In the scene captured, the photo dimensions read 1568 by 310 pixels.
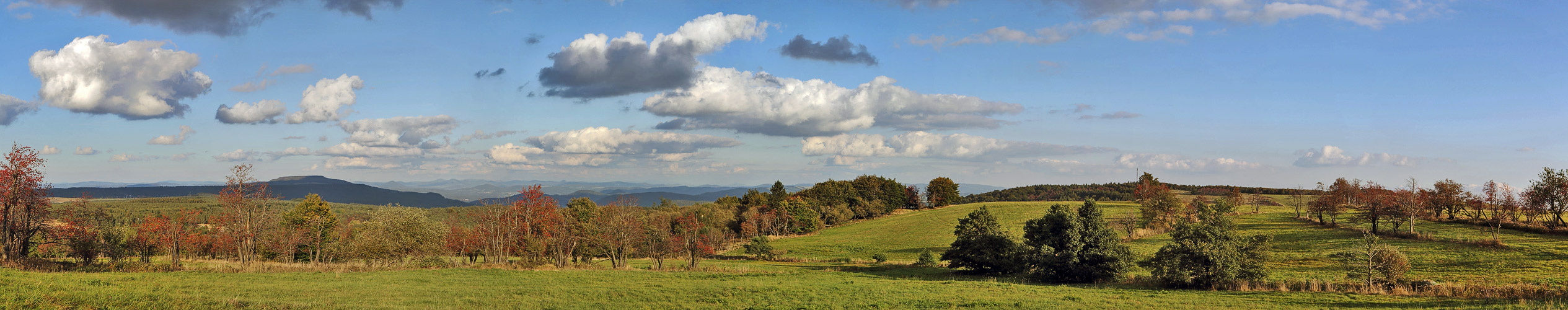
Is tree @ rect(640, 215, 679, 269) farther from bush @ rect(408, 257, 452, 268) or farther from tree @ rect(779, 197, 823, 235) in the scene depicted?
tree @ rect(779, 197, 823, 235)

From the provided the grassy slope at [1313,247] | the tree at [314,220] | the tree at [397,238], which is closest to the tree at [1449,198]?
the grassy slope at [1313,247]

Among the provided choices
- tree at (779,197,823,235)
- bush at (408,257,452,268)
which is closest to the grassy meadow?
bush at (408,257,452,268)

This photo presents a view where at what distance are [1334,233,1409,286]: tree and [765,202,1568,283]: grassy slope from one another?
13.2 feet

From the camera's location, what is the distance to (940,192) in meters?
148

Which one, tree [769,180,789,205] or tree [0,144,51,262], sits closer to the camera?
tree [0,144,51,262]

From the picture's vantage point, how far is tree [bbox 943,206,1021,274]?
145ft

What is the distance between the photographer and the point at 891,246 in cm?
7881

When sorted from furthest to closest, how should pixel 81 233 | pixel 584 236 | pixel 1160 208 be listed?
pixel 1160 208 → pixel 584 236 → pixel 81 233

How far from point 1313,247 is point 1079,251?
2938 cm

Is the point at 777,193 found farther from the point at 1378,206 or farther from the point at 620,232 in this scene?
the point at 1378,206

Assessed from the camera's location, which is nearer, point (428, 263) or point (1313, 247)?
point (428, 263)

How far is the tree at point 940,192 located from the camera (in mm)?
147500

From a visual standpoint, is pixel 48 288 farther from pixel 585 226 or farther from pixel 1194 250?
pixel 1194 250

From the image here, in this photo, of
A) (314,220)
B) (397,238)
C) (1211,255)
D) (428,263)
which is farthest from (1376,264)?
(314,220)
